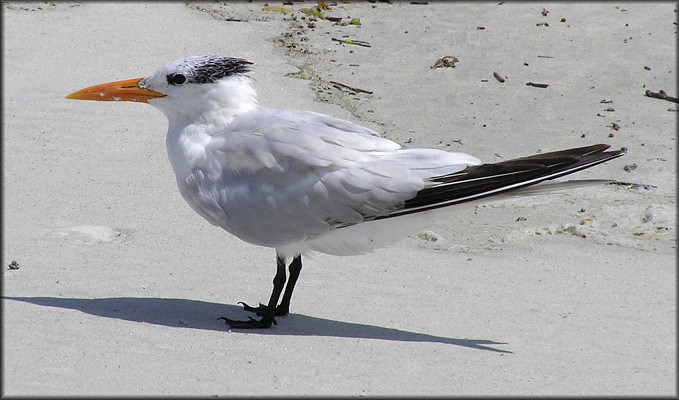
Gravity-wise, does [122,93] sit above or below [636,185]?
above

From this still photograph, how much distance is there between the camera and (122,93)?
5066 millimetres

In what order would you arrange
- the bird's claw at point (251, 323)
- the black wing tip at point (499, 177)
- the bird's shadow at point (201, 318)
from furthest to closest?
the bird's claw at point (251, 323) < the bird's shadow at point (201, 318) < the black wing tip at point (499, 177)

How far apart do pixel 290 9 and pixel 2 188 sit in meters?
5.02

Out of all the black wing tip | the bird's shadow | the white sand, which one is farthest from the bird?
the white sand

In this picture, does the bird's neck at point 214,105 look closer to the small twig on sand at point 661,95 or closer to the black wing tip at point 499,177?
the black wing tip at point 499,177

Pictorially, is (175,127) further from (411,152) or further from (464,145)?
(464,145)

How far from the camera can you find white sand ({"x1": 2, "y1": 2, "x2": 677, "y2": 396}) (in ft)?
13.8

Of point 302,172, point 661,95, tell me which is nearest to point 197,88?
Result: point 302,172

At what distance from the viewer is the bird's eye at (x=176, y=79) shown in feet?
16.0

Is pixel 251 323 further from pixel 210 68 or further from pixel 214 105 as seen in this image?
pixel 210 68

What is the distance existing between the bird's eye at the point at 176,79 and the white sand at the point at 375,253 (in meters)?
1.20

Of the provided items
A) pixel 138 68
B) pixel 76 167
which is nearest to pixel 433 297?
pixel 76 167

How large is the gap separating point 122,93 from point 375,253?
1987 millimetres

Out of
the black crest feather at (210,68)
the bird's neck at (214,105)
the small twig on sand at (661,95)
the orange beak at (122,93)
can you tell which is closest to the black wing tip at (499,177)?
the bird's neck at (214,105)
